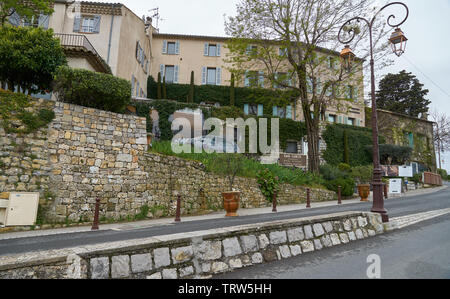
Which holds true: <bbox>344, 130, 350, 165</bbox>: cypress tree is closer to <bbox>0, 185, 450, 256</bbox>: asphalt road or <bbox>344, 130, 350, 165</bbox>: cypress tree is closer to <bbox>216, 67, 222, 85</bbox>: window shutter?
<bbox>216, 67, 222, 85</bbox>: window shutter

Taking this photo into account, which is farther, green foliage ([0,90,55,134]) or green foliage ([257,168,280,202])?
green foliage ([257,168,280,202])

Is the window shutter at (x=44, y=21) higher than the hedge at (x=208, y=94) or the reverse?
higher

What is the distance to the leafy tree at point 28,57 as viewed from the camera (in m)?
10.1

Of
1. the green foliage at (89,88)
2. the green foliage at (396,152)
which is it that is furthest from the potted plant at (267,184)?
the green foliage at (396,152)

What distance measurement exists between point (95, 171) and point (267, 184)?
8343 millimetres

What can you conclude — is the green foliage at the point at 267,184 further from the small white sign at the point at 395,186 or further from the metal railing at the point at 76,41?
the metal railing at the point at 76,41

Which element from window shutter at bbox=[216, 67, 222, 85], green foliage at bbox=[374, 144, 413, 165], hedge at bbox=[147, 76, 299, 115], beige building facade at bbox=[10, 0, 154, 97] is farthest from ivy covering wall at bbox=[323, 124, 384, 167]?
beige building facade at bbox=[10, 0, 154, 97]

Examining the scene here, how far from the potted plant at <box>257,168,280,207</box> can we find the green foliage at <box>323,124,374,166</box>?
12.4 meters

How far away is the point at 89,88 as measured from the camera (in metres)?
10.2

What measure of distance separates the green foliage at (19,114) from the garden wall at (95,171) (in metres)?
0.20

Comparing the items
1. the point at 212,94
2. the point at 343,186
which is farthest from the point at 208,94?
the point at 343,186

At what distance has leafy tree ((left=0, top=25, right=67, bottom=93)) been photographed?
10110 millimetres

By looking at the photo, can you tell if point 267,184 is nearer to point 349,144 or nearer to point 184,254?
point 184,254

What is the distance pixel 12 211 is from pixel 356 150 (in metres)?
26.8
